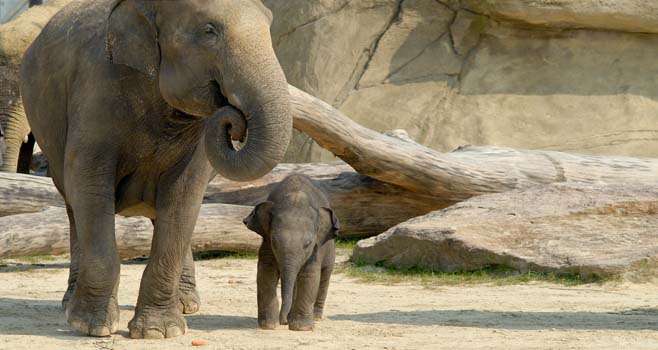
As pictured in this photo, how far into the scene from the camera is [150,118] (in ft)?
20.6

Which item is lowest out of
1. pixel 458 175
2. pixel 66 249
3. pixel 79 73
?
pixel 66 249

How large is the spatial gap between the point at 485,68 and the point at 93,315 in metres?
9.53

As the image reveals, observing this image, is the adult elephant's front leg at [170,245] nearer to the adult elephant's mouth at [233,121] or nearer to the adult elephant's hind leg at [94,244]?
the adult elephant's hind leg at [94,244]

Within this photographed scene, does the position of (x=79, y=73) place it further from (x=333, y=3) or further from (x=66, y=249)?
(x=333, y=3)

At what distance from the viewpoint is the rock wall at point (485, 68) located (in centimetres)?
1459

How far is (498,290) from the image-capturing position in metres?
8.75

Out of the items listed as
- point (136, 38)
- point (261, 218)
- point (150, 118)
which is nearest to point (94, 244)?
point (150, 118)

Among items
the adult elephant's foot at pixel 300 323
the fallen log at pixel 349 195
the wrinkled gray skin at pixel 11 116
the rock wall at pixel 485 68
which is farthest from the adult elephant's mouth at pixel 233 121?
the wrinkled gray skin at pixel 11 116

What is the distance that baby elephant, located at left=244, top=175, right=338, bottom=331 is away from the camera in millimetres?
6539

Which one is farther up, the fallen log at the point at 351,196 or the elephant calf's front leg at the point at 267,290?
the elephant calf's front leg at the point at 267,290

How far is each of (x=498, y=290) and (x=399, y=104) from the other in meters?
6.49

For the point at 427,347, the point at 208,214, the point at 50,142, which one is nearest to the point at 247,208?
the point at 208,214

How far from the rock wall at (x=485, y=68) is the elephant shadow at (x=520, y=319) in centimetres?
723

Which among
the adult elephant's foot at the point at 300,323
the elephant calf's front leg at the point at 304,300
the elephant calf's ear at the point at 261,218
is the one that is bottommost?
the adult elephant's foot at the point at 300,323
